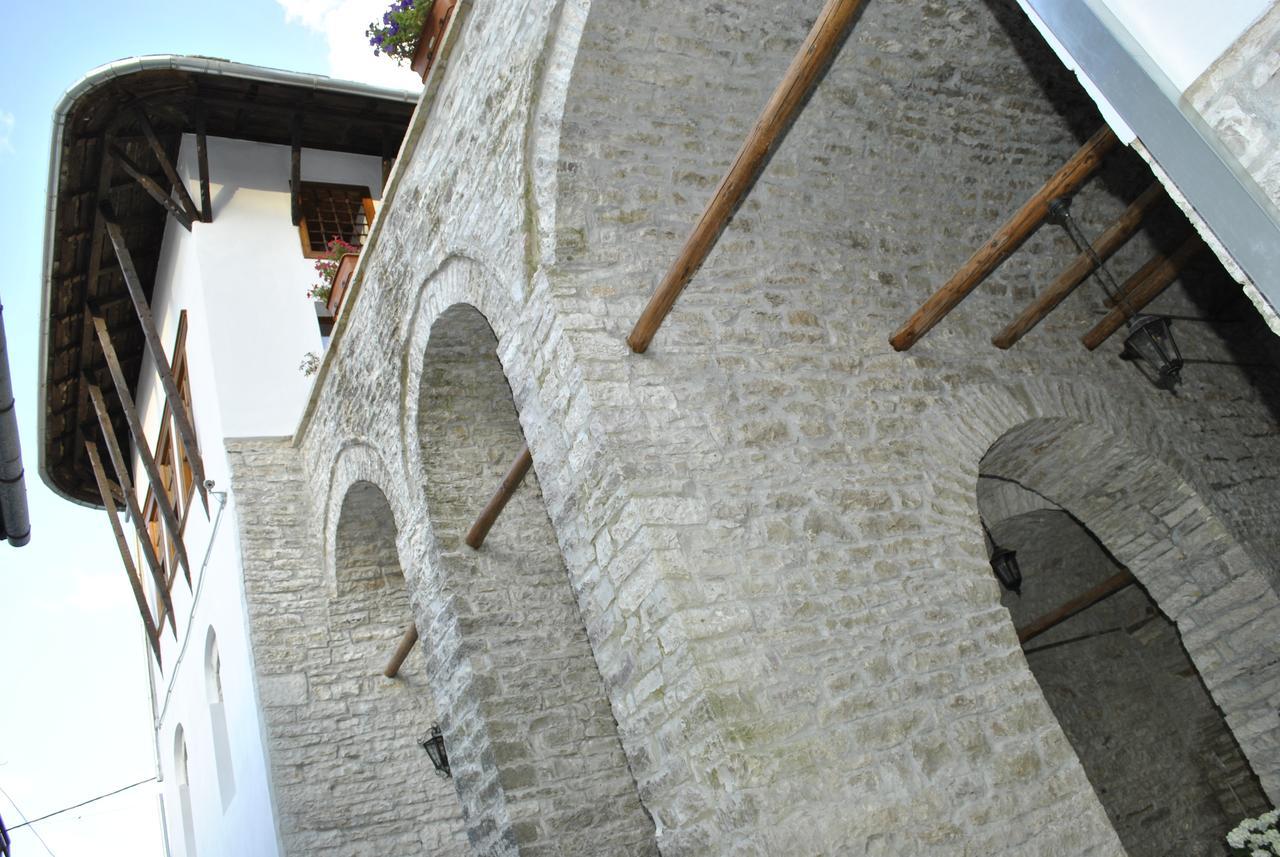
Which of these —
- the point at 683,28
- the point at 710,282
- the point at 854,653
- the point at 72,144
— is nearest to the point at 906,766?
the point at 854,653

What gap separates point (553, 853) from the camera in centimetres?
495

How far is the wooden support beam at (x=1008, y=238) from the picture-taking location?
389cm

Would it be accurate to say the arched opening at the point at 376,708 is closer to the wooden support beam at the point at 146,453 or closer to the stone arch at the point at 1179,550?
the wooden support beam at the point at 146,453

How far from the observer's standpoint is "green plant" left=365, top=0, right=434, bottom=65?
254 inches

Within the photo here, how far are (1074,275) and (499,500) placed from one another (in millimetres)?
2896

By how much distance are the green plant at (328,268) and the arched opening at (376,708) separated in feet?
7.12

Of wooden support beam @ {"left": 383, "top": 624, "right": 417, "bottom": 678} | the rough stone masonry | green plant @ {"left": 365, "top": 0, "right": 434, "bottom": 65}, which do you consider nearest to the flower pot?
green plant @ {"left": 365, "top": 0, "right": 434, "bottom": 65}

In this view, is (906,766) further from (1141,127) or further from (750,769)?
(1141,127)

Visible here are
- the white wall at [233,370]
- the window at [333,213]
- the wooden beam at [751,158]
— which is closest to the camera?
the wooden beam at [751,158]

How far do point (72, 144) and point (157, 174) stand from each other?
3.23 ft

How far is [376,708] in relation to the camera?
23.7 feet

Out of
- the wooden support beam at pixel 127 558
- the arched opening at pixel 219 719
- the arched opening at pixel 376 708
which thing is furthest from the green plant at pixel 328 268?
the wooden support beam at pixel 127 558

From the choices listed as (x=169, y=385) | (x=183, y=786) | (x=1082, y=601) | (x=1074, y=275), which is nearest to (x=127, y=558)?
(x=183, y=786)

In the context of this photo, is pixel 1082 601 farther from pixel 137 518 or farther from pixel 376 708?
pixel 137 518
